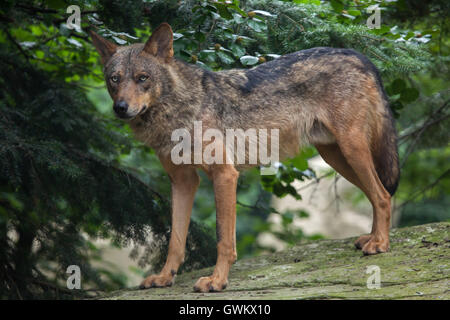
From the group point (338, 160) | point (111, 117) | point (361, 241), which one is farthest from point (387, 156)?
point (111, 117)

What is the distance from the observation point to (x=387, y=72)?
6.18m

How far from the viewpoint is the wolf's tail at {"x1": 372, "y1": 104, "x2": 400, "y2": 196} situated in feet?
18.6

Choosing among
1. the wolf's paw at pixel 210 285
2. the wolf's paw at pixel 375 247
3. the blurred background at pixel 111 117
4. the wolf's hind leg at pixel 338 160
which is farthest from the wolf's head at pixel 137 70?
the wolf's paw at pixel 375 247

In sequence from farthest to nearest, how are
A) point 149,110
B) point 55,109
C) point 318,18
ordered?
point 55,109, point 318,18, point 149,110

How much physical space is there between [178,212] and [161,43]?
5.39ft

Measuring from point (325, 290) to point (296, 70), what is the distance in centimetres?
229

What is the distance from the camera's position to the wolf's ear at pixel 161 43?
191 inches

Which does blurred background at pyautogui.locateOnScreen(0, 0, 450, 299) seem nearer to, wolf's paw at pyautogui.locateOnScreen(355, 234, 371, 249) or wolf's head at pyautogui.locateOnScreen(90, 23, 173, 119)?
wolf's head at pyautogui.locateOnScreen(90, 23, 173, 119)

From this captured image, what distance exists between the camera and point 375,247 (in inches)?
209

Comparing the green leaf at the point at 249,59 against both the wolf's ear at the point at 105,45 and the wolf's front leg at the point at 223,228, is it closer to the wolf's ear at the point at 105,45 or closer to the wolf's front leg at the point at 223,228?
the wolf's front leg at the point at 223,228

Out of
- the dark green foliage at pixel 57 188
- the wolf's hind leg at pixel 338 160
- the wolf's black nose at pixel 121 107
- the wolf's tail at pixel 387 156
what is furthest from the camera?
the wolf's hind leg at pixel 338 160

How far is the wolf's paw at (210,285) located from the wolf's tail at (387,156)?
2187 mm
